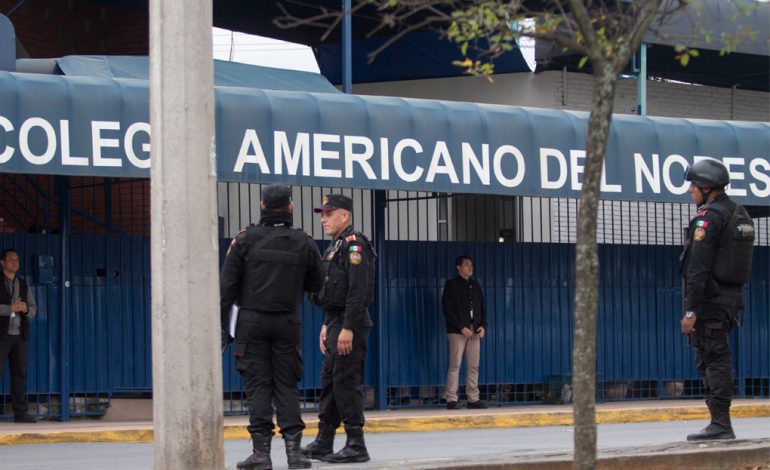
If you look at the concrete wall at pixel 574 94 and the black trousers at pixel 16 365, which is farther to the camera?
the concrete wall at pixel 574 94

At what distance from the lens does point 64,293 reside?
47.0ft

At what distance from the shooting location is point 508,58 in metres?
19.4

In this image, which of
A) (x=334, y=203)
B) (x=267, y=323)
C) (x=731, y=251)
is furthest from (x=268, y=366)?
(x=731, y=251)

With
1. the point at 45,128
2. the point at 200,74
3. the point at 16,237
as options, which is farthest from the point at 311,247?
the point at 16,237

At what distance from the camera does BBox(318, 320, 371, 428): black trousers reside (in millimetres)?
9055

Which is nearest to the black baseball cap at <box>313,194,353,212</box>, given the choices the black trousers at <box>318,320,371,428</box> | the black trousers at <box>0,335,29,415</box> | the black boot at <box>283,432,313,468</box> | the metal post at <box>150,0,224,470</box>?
the black trousers at <box>318,320,371,428</box>

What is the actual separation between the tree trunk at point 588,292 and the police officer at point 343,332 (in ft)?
9.14

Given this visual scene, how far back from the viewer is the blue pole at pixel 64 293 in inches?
558

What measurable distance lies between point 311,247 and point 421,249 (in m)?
7.58

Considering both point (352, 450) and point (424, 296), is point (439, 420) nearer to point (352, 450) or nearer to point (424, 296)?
point (424, 296)

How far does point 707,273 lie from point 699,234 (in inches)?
11.9

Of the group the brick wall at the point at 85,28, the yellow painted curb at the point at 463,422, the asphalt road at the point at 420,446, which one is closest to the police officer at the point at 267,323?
the asphalt road at the point at 420,446

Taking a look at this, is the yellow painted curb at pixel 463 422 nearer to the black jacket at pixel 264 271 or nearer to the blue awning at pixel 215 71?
the black jacket at pixel 264 271

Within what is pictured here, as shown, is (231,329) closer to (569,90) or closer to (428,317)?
(428,317)
